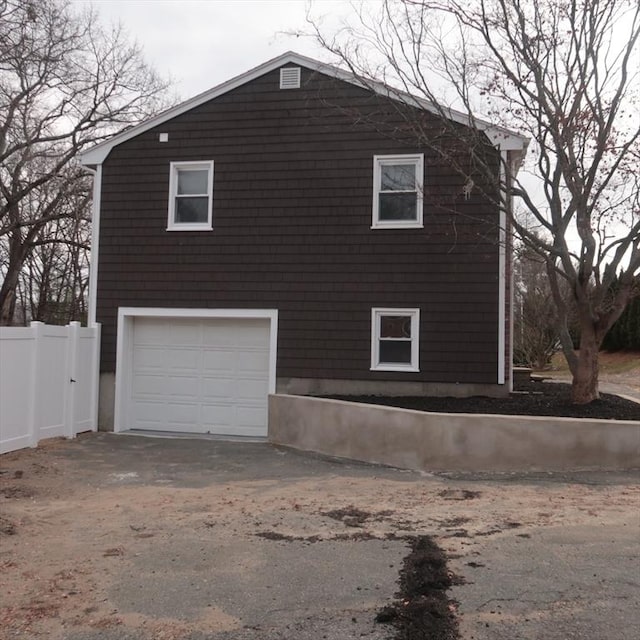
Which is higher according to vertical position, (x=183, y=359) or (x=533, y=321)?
(x=533, y=321)

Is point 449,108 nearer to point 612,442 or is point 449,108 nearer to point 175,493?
point 612,442

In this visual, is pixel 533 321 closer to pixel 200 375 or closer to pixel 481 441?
pixel 200 375

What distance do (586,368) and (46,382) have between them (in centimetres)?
857

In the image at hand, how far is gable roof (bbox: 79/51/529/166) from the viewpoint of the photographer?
437 inches

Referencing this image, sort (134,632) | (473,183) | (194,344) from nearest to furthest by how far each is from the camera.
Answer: (134,632) → (473,183) → (194,344)

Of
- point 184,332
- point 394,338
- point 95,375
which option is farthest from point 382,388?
point 95,375

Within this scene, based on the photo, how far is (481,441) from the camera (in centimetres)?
873

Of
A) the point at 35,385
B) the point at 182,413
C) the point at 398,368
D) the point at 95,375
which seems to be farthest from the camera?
the point at 182,413

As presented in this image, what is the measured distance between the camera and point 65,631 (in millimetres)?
3859

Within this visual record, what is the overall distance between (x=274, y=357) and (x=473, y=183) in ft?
15.1

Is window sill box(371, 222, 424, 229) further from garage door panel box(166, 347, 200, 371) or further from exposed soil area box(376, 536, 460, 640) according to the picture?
exposed soil area box(376, 536, 460, 640)

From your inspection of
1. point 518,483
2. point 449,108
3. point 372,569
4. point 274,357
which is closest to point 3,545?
point 372,569

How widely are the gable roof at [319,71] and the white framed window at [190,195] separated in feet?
3.50

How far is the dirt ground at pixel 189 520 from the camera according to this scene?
13.7ft
